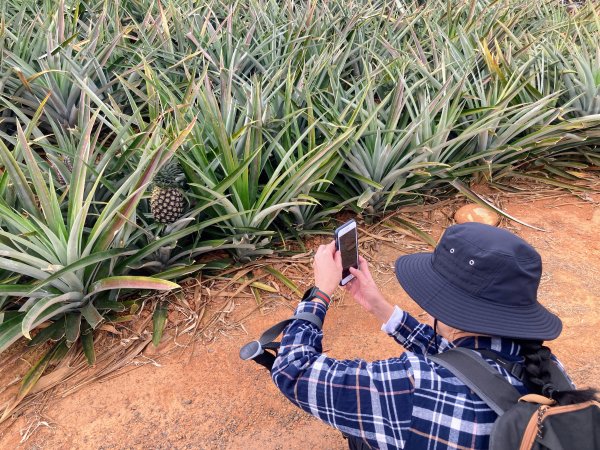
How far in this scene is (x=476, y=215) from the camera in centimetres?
275

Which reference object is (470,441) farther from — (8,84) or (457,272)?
(8,84)

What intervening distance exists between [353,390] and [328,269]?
42cm

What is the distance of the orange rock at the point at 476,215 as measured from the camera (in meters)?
2.73

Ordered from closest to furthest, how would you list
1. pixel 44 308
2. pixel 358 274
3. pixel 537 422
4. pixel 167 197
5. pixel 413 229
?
1. pixel 537 422
2. pixel 358 274
3. pixel 44 308
4. pixel 167 197
5. pixel 413 229

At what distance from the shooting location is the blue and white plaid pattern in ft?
3.19

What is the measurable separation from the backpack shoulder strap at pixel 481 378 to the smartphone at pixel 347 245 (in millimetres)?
494

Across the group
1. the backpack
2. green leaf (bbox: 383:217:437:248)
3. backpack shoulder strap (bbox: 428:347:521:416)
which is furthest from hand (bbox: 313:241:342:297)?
green leaf (bbox: 383:217:437:248)

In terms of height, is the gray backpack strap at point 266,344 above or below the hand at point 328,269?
below

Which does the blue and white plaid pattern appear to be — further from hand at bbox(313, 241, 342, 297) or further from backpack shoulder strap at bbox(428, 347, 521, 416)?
hand at bbox(313, 241, 342, 297)

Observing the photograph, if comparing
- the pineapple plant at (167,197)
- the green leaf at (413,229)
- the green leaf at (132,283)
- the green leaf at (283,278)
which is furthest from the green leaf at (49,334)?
the green leaf at (413,229)

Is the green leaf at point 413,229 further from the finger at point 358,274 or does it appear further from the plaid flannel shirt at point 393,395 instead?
the plaid flannel shirt at point 393,395

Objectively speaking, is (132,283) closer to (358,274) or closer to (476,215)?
(358,274)

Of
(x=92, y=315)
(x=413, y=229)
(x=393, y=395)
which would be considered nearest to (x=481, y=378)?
(x=393, y=395)

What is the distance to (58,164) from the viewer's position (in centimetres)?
219
